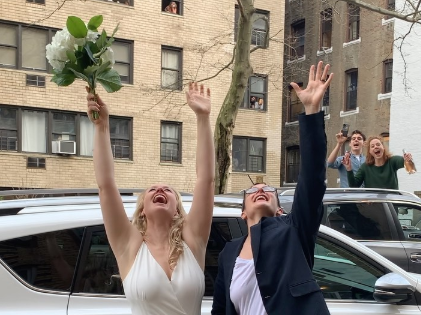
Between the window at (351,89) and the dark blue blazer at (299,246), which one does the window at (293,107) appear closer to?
the window at (351,89)

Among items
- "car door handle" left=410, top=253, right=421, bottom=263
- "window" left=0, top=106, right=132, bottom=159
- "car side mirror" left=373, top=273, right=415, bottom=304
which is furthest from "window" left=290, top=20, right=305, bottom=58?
"car side mirror" left=373, top=273, right=415, bottom=304

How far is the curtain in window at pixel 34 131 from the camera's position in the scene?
17047mm

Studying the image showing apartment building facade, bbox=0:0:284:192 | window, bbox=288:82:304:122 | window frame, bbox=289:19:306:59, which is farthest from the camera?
window frame, bbox=289:19:306:59

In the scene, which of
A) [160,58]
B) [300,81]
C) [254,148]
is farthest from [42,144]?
[300,81]

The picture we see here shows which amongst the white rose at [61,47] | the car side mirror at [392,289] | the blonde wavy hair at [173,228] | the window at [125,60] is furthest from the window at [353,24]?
the white rose at [61,47]

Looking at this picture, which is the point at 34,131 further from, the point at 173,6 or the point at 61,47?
the point at 61,47

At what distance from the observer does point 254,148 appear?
21.2 m

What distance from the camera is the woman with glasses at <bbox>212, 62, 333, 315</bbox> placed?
2.29 meters

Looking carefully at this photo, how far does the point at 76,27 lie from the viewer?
2537 millimetres

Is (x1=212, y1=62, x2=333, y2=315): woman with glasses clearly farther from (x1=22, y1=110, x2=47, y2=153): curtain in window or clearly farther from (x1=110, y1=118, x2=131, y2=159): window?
(x1=110, y1=118, x2=131, y2=159): window

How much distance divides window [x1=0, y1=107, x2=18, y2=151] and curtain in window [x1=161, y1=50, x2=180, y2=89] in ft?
17.3

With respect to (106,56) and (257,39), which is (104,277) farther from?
(257,39)

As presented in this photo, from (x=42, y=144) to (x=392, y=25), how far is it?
14090 millimetres

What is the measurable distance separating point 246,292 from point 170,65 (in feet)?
57.1
